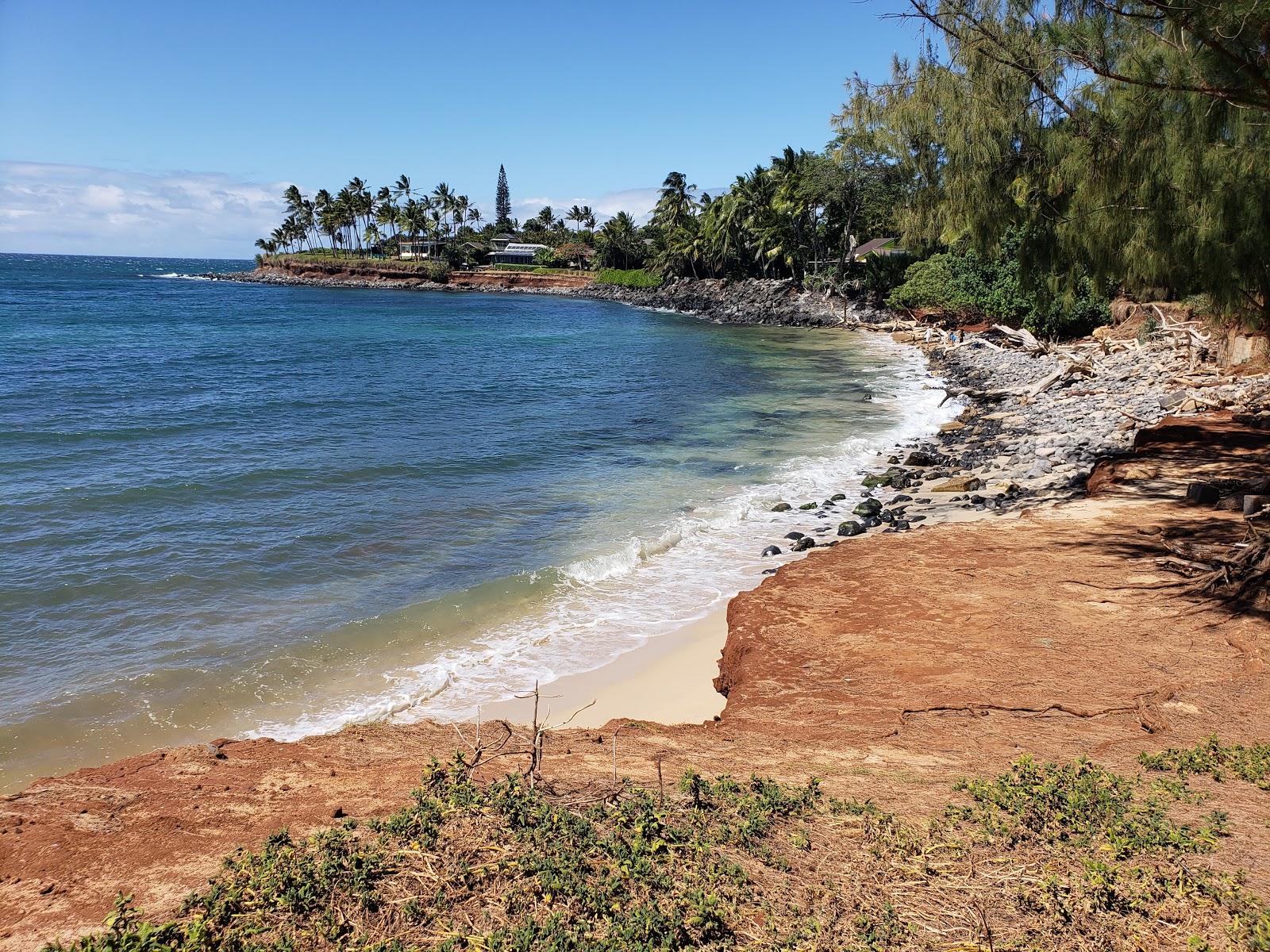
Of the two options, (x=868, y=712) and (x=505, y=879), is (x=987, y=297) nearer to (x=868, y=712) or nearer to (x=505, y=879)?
(x=868, y=712)

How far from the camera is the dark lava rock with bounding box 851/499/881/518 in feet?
49.1

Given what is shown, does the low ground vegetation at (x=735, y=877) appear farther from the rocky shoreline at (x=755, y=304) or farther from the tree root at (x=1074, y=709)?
the rocky shoreline at (x=755, y=304)

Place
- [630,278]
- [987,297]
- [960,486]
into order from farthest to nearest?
[630,278]
[987,297]
[960,486]

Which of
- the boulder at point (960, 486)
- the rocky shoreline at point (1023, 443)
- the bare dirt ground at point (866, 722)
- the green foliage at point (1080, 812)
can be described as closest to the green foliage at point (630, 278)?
the rocky shoreline at point (1023, 443)

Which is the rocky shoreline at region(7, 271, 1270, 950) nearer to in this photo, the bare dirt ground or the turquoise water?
the bare dirt ground

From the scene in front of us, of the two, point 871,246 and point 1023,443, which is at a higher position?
point 871,246

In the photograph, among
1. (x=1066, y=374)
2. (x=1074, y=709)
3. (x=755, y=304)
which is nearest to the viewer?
(x=1074, y=709)

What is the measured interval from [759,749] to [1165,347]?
24856mm

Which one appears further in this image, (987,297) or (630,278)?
(630,278)

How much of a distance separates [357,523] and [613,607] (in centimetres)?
622

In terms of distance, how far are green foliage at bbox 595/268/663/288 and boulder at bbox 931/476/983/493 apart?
74.0m

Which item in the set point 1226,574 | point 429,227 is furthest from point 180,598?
point 429,227

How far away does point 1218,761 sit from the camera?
19.2 feet

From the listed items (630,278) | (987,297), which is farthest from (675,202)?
(987,297)
